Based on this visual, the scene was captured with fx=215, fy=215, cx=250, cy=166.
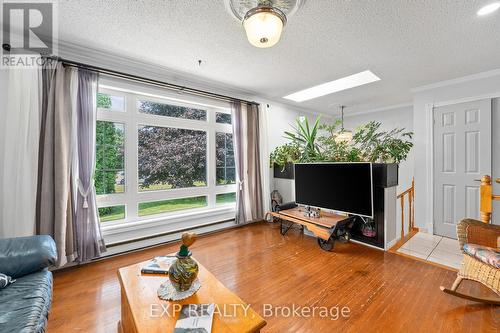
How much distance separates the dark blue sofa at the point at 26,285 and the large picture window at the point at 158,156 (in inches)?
43.5

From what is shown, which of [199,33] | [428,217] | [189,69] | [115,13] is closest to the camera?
[115,13]

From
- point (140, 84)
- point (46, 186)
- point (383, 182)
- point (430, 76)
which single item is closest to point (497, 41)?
point (430, 76)

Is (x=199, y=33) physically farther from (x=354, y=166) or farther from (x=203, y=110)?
(x=354, y=166)

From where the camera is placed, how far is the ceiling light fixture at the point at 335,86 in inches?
127

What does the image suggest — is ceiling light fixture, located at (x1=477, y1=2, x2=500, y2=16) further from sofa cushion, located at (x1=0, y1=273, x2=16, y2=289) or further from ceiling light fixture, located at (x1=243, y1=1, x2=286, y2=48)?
sofa cushion, located at (x1=0, y1=273, x2=16, y2=289)

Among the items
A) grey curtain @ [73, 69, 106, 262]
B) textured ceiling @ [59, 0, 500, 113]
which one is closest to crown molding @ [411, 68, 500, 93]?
textured ceiling @ [59, 0, 500, 113]

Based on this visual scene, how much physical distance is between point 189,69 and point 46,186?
210 cm

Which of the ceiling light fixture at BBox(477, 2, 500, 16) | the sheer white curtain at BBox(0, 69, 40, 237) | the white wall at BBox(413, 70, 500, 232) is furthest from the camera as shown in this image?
the white wall at BBox(413, 70, 500, 232)

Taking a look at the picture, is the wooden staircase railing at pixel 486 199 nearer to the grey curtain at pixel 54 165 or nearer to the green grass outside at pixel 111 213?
the green grass outside at pixel 111 213

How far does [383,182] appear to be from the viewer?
281 centimetres

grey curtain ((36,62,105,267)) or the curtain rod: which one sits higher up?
the curtain rod

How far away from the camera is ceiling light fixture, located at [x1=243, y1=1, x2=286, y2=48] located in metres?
1.47

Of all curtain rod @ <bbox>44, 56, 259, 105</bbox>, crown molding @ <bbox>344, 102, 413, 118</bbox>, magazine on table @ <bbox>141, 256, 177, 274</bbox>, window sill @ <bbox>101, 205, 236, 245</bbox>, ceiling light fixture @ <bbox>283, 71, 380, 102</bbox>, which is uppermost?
ceiling light fixture @ <bbox>283, 71, 380, 102</bbox>

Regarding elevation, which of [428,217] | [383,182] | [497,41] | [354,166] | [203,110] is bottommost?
[428,217]
